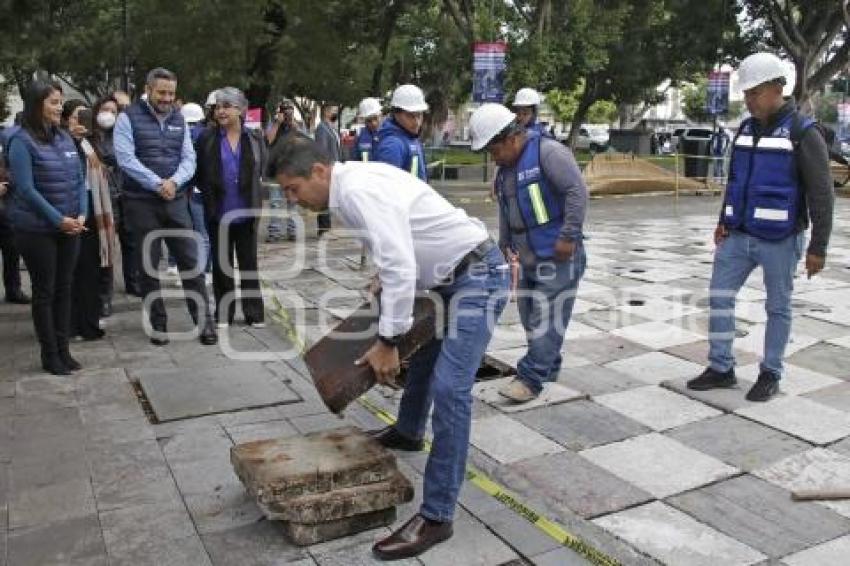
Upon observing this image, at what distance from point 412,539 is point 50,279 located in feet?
10.7

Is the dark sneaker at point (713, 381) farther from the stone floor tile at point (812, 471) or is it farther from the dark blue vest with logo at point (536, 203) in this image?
the dark blue vest with logo at point (536, 203)

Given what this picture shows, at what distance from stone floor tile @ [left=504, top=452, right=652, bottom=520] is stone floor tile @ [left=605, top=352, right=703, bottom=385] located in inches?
57.3

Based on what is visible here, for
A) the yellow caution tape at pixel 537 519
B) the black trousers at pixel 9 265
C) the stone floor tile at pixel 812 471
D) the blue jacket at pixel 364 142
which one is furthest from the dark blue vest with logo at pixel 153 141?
the stone floor tile at pixel 812 471

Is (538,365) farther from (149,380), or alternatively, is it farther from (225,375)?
(149,380)

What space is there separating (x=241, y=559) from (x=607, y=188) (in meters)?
15.8

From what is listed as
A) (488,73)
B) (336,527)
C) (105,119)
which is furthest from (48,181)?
(488,73)

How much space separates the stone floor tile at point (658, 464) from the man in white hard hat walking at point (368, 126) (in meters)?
6.01

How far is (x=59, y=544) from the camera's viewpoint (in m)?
3.39

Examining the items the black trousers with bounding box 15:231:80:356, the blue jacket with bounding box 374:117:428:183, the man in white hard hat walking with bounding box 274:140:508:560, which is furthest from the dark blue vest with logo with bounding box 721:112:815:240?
the black trousers with bounding box 15:231:80:356

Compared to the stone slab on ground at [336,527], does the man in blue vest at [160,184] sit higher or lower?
higher

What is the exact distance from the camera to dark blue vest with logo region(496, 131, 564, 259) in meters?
4.80

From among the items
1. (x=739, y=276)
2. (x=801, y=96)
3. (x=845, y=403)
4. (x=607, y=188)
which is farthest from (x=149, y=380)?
(x=801, y=96)

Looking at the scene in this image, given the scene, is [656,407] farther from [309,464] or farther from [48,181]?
[48,181]

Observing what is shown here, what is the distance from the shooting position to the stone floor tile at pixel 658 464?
13.0ft
